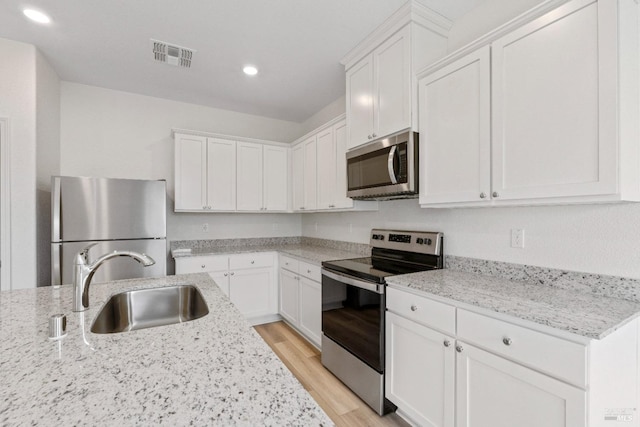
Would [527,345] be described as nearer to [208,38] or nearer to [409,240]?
[409,240]

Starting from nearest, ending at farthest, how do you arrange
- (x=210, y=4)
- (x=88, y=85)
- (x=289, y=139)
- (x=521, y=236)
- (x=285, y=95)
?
1. (x=521, y=236)
2. (x=210, y=4)
3. (x=88, y=85)
4. (x=285, y=95)
5. (x=289, y=139)

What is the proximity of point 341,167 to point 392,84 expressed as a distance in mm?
958

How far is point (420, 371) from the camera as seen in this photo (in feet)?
5.47

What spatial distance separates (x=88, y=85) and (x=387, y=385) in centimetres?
407

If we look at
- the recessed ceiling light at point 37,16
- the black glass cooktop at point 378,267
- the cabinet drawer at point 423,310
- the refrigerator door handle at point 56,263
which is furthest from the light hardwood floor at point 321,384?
the recessed ceiling light at point 37,16

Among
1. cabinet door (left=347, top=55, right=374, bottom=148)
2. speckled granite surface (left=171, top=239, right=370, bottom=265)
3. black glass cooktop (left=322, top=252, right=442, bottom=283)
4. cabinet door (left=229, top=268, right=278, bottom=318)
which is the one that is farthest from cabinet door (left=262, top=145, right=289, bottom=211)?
black glass cooktop (left=322, top=252, right=442, bottom=283)

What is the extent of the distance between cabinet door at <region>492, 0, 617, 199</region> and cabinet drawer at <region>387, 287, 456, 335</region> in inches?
26.6

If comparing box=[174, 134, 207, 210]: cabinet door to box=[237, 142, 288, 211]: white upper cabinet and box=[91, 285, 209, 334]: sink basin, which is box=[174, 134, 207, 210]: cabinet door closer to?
box=[237, 142, 288, 211]: white upper cabinet

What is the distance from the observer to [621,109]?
1.19 m

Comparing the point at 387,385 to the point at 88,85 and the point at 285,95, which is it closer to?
the point at 285,95

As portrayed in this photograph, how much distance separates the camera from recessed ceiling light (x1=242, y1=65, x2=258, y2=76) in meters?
2.80

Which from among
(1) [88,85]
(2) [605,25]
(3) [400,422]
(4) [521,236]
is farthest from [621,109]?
(1) [88,85]

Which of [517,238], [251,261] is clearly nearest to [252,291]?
[251,261]

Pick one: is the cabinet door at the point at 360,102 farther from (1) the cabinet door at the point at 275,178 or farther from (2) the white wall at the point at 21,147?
(2) the white wall at the point at 21,147
